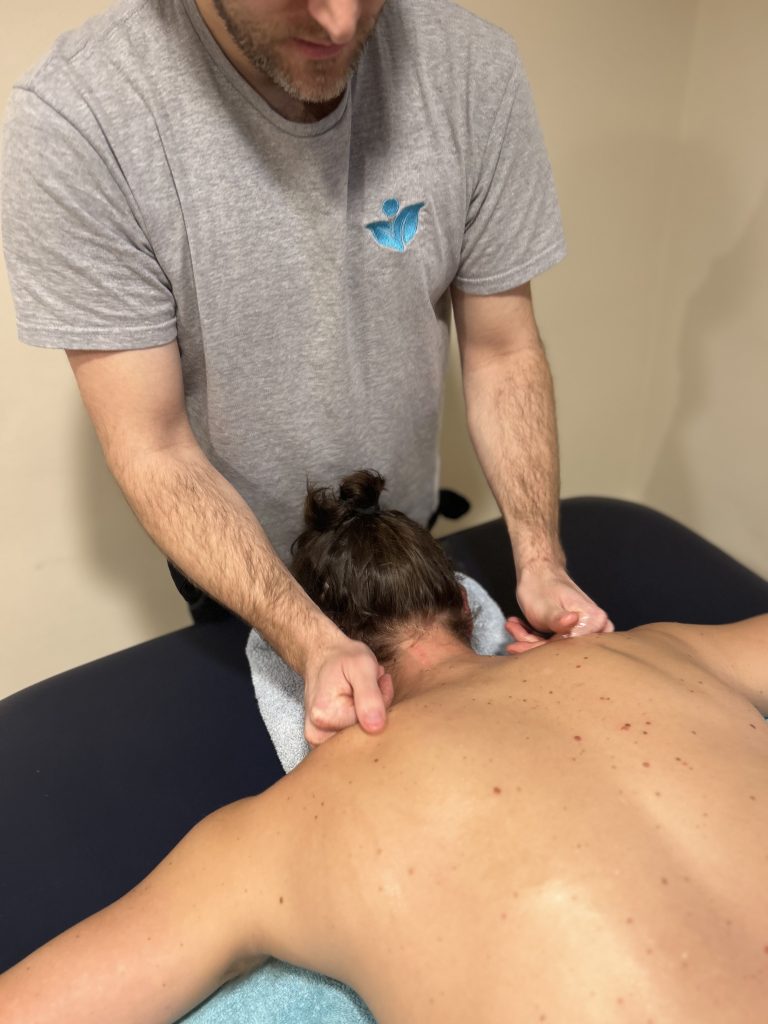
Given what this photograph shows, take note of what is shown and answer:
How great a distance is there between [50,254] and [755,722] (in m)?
0.97

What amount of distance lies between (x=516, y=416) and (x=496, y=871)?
2.47 ft

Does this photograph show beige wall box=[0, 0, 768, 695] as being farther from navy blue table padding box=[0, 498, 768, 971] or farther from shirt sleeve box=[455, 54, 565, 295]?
shirt sleeve box=[455, 54, 565, 295]

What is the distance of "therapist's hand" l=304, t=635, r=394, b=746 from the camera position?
1.00m

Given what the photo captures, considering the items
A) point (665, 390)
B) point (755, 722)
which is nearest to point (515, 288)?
point (755, 722)

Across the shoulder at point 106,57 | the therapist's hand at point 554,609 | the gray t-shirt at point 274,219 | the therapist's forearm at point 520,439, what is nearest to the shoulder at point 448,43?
the gray t-shirt at point 274,219

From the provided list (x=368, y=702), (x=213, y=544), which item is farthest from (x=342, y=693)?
(x=213, y=544)

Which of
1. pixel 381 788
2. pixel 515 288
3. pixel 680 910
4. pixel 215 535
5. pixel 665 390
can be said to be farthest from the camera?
pixel 665 390

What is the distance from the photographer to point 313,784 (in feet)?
3.25

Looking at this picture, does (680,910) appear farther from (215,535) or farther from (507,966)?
(215,535)

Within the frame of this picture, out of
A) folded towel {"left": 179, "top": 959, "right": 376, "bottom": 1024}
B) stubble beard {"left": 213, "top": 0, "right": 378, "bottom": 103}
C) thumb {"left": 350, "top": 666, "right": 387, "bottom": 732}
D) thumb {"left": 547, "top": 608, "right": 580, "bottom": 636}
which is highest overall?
stubble beard {"left": 213, "top": 0, "right": 378, "bottom": 103}

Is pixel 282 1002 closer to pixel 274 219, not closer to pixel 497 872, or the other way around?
pixel 497 872

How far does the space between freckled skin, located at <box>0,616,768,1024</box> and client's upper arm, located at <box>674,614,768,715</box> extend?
124 mm

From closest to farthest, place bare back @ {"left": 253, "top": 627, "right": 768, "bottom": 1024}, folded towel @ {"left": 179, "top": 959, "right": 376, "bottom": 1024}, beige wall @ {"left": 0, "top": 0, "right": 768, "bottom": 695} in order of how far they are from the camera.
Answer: bare back @ {"left": 253, "top": 627, "right": 768, "bottom": 1024} → folded towel @ {"left": 179, "top": 959, "right": 376, "bottom": 1024} → beige wall @ {"left": 0, "top": 0, "right": 768, "bottom": 695}

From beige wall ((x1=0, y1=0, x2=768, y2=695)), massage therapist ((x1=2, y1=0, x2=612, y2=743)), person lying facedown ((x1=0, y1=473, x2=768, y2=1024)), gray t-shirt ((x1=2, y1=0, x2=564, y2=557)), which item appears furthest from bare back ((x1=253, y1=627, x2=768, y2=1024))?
beige wall ((x1=0, y1=0, x2=768, y2=695))
